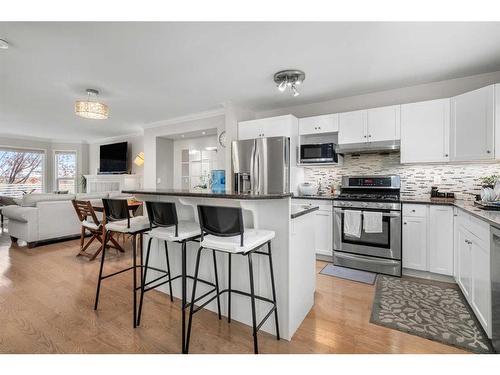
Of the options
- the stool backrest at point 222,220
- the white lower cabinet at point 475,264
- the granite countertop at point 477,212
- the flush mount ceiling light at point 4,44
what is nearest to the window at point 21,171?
the flush mount ceiling light at point 4,44

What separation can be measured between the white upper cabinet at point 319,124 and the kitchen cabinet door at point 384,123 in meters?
0.46

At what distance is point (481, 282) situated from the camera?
1.79m

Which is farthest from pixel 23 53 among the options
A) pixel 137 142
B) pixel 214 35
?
pixel 137 142

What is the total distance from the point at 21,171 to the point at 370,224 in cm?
959

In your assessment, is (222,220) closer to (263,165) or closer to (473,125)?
(263,165)

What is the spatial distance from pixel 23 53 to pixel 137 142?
458cm

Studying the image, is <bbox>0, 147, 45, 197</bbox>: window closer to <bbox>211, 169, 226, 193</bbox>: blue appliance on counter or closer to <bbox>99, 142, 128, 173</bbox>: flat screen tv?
<bbox>99, 142, 128, 173</bbox>: flat screen tv

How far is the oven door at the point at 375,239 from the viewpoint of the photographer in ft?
9.59

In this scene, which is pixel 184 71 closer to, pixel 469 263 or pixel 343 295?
pixel 343 295

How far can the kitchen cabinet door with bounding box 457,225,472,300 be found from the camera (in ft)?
6.84

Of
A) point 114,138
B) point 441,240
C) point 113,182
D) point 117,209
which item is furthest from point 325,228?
point 114,138

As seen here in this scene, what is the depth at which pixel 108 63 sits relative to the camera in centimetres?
262

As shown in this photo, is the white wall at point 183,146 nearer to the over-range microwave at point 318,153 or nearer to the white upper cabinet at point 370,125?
the over-range microwave at point 318,153
